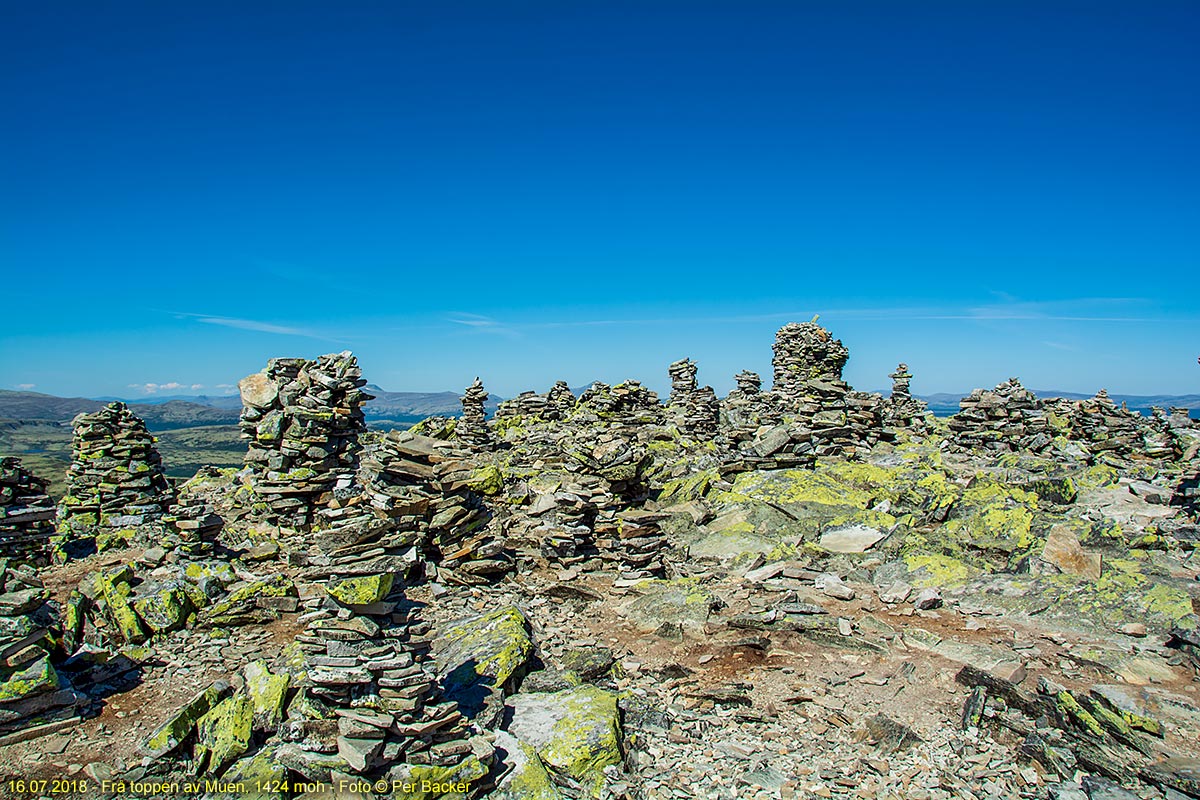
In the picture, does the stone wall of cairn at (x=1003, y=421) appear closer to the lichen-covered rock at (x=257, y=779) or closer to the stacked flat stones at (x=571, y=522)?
the stacked flat stones at (x=571, y=522)

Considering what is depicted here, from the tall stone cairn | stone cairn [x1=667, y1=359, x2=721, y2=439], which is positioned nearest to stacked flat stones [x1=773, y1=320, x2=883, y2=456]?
the tall stone cairn

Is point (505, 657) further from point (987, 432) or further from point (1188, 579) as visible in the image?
point (987, 432)

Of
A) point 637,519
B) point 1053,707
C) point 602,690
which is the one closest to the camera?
point 1053,707

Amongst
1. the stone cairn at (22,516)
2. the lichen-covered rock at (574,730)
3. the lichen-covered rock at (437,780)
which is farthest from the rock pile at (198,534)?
the lichen-covered rock at (437,780)

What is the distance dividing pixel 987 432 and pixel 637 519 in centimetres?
2300

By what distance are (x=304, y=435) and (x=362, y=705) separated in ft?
51.1

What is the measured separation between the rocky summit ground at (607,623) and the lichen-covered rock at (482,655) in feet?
0.29

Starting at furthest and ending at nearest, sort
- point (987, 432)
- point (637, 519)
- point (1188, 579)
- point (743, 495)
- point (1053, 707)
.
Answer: point (987, 432), point (743, 495), point (637, 519), point (1188, 579), point (1053, 707)

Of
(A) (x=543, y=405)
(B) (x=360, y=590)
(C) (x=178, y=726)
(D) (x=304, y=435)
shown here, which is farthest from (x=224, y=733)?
(A) (x=543, y=405)

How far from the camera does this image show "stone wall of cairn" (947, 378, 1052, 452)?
3288cm

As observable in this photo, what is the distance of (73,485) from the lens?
30.9 metres

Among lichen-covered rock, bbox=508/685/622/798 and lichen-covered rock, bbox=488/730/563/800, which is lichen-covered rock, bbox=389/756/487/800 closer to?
lichen-covered rock, bbox=488/730/563/800

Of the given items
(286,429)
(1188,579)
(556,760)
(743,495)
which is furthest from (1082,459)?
(286,429)

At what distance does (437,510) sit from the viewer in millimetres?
20906
